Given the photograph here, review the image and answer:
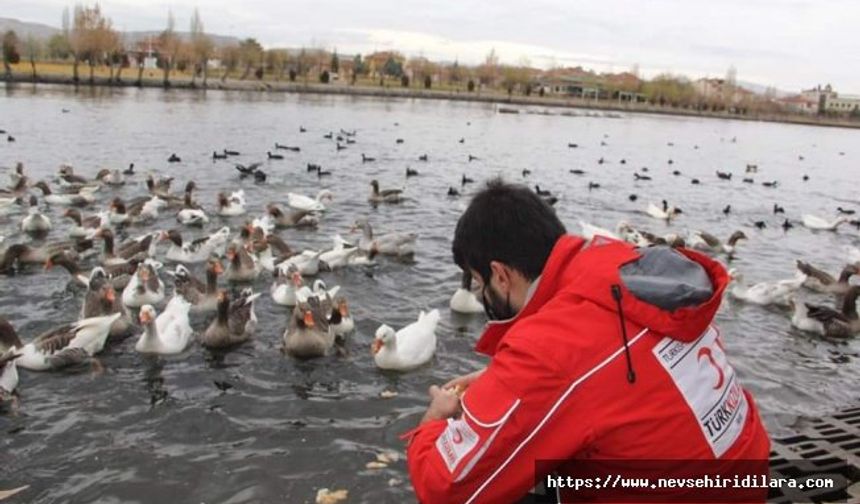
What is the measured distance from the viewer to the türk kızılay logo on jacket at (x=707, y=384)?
284 cm

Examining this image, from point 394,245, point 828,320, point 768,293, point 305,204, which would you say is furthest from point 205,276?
point 828,320

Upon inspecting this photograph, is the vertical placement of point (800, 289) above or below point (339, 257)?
below

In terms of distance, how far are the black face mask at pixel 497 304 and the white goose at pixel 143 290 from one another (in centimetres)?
956

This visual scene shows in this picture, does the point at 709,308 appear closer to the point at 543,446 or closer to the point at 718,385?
the point at 718,385

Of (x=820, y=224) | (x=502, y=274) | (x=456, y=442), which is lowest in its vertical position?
(x=820, y=224)

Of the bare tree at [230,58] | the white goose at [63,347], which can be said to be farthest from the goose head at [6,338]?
the bare tree at [230,58]

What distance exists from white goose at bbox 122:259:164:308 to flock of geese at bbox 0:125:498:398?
18 mm

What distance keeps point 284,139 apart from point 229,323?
3073cm

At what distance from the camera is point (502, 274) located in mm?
3301

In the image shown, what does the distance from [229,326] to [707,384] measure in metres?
8.31

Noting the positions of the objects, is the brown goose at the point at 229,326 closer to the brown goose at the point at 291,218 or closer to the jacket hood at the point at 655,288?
the brown goose at the point at 291,218

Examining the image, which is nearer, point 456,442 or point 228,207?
point 456,442

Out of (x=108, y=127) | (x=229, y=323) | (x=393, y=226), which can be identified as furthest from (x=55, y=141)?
(x=229, y=323)

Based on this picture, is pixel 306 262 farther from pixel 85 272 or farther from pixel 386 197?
pixel 386 197
